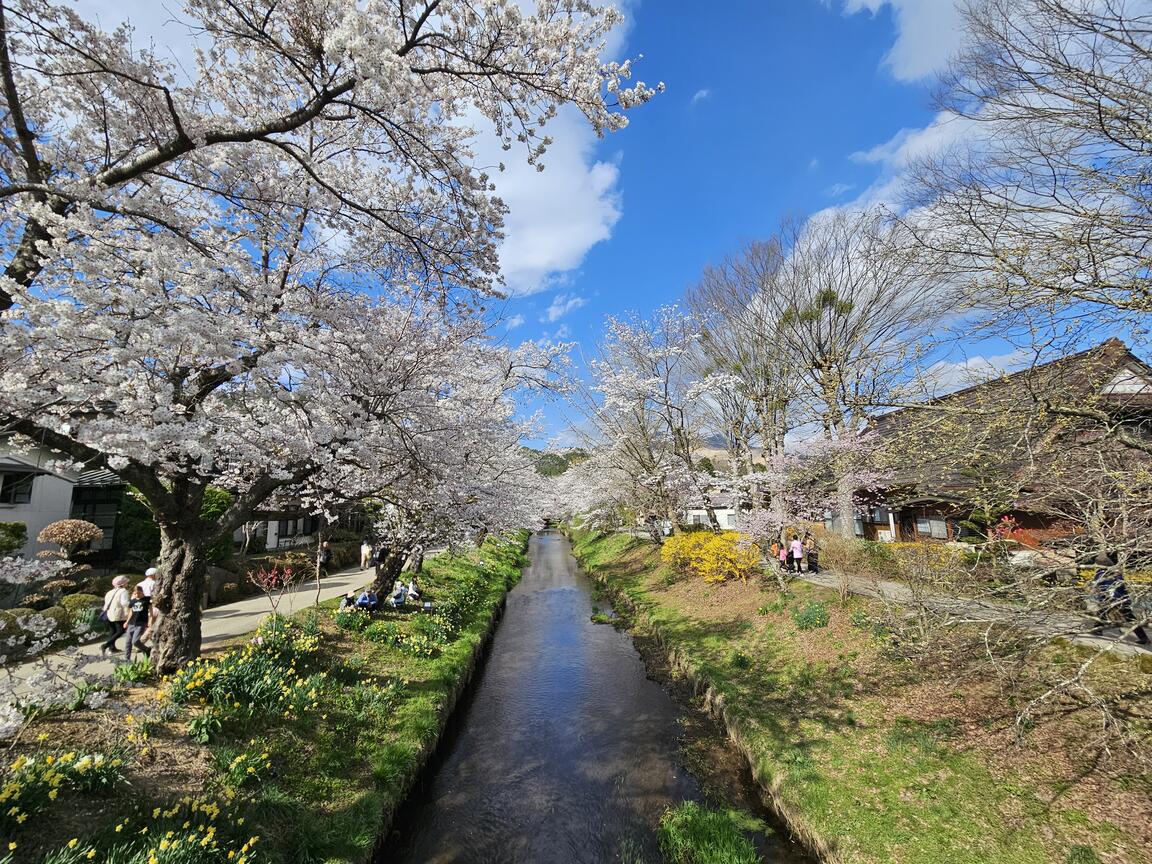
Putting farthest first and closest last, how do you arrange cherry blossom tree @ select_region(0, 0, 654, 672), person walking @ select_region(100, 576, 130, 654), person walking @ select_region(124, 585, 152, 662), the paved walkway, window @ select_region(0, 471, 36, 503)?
window @ select_region(0, 471, 36, 503), person walking @ select_region(100, 576, 130, 654), person walking @ select_region(124, 585, 152, 662), the paved walkway, cherry blossom tree @ select_region(0, 0, 654, 672)

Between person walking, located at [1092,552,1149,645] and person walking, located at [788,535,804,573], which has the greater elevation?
person walking, located at [1092,552,1149,645]

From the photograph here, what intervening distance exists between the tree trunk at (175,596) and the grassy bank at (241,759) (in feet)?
1.56

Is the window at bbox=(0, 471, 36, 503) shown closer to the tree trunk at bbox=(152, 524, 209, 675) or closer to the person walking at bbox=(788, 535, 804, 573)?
the tree trunk at bbox=(152, 524, 209, 675)

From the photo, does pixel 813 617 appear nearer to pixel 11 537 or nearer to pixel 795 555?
pixel 795 555

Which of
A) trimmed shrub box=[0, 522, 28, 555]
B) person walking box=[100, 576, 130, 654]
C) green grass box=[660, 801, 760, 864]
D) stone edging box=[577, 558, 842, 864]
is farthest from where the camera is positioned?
trimmed shrub box=[0, 522, 28, 555]

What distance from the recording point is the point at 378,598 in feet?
42.4

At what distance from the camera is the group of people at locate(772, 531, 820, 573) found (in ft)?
50.1

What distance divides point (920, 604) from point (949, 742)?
11.6 ft

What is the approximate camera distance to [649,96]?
13.7 feet

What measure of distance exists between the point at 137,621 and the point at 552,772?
7.78m

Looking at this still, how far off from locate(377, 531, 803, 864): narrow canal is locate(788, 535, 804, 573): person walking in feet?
19.3

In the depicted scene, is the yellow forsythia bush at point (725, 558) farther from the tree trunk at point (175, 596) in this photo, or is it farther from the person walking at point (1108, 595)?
the tree trunk at point (175, 596)

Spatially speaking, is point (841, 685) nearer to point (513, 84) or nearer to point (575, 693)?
point (575, 693)

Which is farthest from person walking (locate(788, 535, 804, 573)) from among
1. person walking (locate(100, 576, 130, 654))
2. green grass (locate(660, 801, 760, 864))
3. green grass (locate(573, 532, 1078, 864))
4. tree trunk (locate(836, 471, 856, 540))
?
person walking (locate(100, 576, 130, 654))
